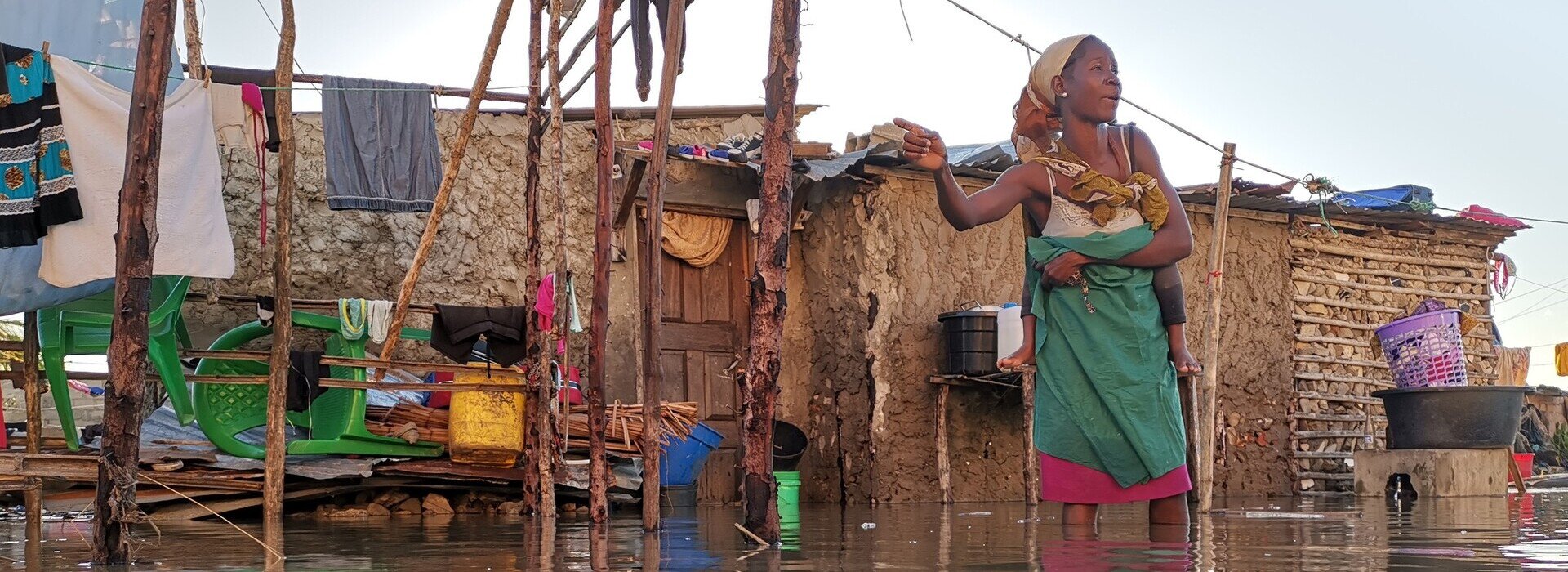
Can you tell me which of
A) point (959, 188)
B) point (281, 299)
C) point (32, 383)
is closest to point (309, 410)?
point (281, 299)

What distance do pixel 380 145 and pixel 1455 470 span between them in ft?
27.9

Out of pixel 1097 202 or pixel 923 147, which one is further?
pixel 1097 202

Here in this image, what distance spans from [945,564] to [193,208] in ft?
19.5

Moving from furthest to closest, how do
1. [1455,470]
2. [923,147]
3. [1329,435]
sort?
[1329,435], [1455,470], [923,147]

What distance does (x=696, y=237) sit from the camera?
12562mm

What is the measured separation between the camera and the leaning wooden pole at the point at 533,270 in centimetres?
844

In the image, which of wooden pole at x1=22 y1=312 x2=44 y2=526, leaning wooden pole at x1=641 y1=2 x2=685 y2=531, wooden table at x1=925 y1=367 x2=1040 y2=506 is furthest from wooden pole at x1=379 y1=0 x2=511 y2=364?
wooden table at x1=925 y1=367 x2=1040 y2=506

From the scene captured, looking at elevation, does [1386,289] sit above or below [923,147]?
above

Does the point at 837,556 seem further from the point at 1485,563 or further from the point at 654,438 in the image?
the point at 654,438

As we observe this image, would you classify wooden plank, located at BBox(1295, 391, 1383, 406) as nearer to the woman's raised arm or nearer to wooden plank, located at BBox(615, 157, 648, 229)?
wooden plank, located at BBox(615, 157, 648, 229)

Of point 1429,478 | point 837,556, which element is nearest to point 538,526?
point 837,556

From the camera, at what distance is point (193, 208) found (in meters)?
8.35

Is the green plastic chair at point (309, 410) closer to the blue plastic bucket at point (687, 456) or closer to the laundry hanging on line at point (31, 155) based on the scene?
the laundry hanging on line at point (31, 155)

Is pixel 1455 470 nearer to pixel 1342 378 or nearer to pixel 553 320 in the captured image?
pixel 1342 378
